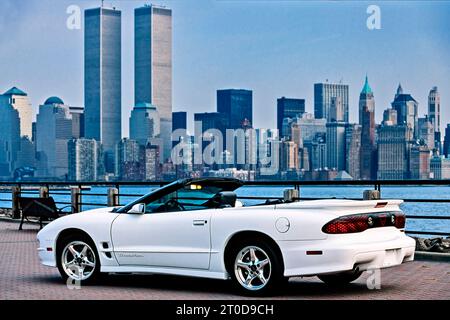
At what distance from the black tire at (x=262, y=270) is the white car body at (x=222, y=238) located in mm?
87

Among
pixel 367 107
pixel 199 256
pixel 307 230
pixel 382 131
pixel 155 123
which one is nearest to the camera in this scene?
pixel 307 230

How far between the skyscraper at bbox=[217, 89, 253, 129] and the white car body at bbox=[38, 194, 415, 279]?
160914 mm

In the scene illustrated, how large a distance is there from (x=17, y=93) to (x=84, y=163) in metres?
27.0

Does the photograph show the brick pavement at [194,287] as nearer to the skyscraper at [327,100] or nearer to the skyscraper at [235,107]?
the skyscraper at [235,107]

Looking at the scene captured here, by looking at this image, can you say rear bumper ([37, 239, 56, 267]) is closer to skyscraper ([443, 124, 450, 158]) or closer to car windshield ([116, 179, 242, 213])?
car windshield ([116, 179, 242, 213])

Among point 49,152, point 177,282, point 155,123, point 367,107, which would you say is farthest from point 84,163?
point 177,282

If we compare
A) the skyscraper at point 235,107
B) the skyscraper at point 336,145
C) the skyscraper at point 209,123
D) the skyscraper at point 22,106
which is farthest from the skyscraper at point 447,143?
the skyscraper at point 22,106

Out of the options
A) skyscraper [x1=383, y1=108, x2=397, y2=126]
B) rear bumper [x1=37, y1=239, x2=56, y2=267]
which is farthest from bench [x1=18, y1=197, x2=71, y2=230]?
skyscraper [x1=383, y1=108, x2=397, y2=126]

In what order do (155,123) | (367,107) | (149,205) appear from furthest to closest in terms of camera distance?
(155,123)
(367,107)
(149,205)

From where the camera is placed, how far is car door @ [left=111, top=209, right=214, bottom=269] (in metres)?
11.4

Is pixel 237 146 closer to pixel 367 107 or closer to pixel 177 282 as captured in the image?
pixel 367 107

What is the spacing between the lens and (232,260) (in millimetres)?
11055

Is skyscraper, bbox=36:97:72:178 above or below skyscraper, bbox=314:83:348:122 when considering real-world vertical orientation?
below

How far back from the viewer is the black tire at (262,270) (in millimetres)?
10672
